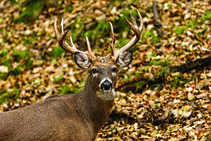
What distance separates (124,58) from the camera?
583cm

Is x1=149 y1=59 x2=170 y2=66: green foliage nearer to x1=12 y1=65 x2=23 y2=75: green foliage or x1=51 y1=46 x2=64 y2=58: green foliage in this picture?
x1=51 y1=46 x2=64 y2=58: green foliage

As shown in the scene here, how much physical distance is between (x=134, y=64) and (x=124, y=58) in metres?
2.83

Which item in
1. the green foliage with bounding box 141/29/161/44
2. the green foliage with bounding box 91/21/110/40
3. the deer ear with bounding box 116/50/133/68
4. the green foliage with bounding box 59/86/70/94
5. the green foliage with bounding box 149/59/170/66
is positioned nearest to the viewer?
the deer ear with bounding box 116/50/133/68

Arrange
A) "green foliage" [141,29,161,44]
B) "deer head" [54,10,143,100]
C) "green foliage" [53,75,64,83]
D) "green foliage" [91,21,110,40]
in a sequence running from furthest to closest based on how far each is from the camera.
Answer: "green foliage" [91,21,110,40] → "green foliage" [141,29,161,44] → "green foliage" [53,75,64,83] → "deer head" [54,10,143,100]

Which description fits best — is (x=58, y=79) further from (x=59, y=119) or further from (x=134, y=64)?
(x=59, y=119)

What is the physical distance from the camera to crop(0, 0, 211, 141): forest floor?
672 cm

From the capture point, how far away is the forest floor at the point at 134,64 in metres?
6.72

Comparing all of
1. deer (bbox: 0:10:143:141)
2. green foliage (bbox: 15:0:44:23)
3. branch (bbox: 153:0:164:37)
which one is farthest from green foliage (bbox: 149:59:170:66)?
green foliage (bbox: 15:0:44:23)

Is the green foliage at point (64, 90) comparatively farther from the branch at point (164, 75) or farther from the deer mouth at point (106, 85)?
the deer mouth at point (106, 85)

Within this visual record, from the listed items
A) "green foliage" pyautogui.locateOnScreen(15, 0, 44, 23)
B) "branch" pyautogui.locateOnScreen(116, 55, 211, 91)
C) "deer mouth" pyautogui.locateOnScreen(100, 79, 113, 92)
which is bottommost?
"branch" pyautogui.locateOnScreen(116, 55, 211, 91)

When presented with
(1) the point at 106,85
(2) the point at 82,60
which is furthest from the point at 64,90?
(1) the point at 106,85

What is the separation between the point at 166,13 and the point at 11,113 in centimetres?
693

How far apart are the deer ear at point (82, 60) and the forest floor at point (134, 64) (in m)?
2.07

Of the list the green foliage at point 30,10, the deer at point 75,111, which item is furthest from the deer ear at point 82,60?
the green foliage at point 30,10
